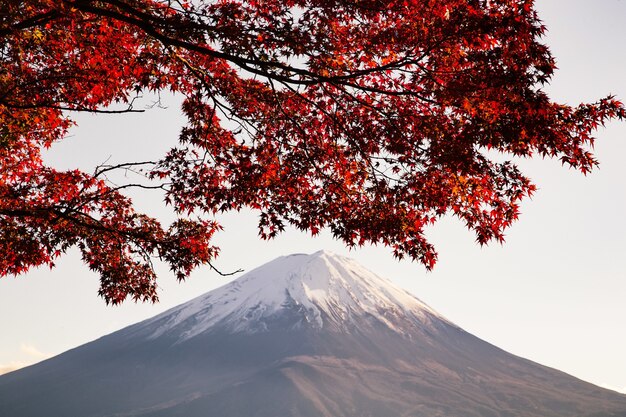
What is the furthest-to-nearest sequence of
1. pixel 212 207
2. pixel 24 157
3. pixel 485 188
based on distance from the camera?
pixel 24 157, pixel 212 207, pixel 485 188

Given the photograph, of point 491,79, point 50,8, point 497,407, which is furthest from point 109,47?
point 497,407

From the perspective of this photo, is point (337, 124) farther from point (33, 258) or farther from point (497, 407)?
point (497, 407)

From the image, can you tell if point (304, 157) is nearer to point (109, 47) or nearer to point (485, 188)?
point (485, 188)

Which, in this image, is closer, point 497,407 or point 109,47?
point 109,47

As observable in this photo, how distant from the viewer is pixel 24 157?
9.97m

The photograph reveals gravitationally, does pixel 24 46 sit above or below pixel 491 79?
above

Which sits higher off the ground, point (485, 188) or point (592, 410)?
point (485, 188)

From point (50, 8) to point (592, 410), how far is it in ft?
601

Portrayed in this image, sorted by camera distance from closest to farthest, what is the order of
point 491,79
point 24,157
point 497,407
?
point 491,79 → point 24,157 → point 497,407

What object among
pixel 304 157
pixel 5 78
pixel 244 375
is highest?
pixel 5 78

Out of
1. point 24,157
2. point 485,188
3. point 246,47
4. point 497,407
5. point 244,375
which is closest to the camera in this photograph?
point 246,47

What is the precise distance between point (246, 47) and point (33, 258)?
514 centimetres

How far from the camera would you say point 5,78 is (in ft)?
28.2

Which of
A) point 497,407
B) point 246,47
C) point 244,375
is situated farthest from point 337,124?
point 244,375
